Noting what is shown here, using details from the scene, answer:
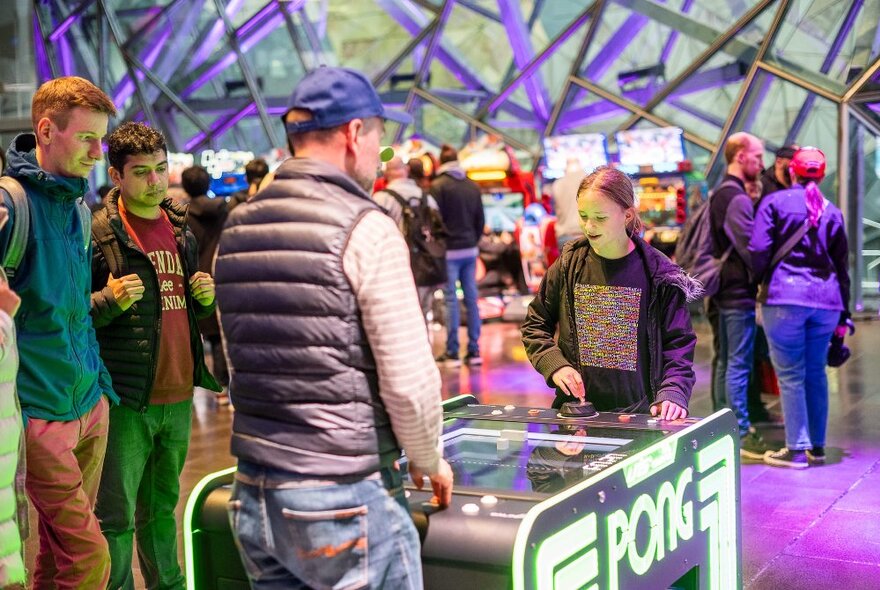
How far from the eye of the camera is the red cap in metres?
5.46

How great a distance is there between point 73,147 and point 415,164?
613 cm

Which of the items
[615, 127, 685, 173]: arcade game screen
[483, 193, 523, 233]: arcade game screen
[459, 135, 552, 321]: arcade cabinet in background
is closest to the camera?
[459, 135, 552, 321]: arcade cabinet in background

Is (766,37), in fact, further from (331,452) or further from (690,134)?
(331,452)

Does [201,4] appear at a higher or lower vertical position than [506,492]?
higher

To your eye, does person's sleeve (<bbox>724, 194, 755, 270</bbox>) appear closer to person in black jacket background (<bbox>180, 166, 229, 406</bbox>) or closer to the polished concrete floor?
the polished concrete floor

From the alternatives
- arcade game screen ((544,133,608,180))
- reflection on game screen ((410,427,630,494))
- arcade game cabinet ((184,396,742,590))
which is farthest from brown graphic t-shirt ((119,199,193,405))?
arcade game screen ((544,133,608,180))

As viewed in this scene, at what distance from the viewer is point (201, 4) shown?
2103 cm

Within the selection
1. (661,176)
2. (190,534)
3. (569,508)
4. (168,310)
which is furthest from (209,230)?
(661,176)

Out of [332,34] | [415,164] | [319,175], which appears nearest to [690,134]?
[415,164]

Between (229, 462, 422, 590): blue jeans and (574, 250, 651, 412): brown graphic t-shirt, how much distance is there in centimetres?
157

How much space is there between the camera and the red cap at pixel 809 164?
546cm

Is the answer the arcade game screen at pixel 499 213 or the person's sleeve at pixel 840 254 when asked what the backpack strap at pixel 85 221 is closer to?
the person's sleeve at pixel 840 254

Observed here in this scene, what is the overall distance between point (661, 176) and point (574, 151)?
5.13 ft

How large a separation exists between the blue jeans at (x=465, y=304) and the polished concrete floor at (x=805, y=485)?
497mm
